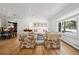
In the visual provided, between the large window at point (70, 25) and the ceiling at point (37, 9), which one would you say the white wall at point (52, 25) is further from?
the large window at point (70, 25)

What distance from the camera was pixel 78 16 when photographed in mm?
3254

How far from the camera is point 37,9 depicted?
11.1 ft

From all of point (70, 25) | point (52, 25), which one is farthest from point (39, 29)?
point (70, 25)

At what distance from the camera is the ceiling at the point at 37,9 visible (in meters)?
3.26

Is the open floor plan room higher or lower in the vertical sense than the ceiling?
lower

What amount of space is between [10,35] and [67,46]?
67.5 inches

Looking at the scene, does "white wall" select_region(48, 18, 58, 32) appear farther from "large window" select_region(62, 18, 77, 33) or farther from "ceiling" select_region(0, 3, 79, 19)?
"large window" select_region(62, 18, 77, 33)

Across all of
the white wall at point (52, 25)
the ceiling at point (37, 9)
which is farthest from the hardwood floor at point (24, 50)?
the ceiling at point (37, 9)

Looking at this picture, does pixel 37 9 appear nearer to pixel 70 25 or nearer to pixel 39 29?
pixel 39 29

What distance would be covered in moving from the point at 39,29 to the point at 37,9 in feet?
1.95

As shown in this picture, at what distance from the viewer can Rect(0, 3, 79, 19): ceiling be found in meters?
3.26

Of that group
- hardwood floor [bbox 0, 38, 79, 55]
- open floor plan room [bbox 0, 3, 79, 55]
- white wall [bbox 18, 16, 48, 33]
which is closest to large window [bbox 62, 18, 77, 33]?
open floor plan room [bbox 0, 3, 79, 55]

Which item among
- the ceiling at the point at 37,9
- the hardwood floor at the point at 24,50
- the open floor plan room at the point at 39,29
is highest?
the ceiling at the point at 37,9
